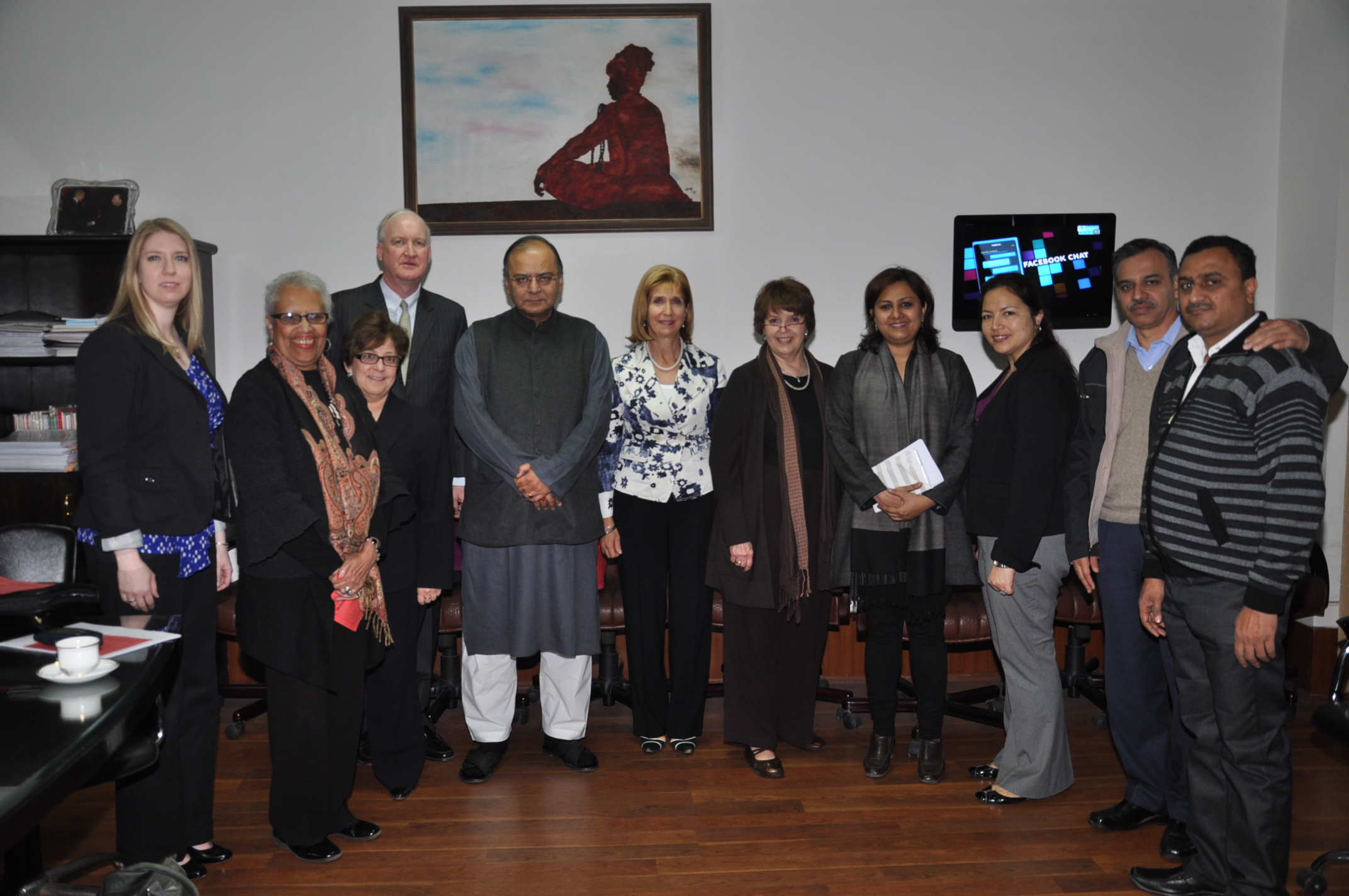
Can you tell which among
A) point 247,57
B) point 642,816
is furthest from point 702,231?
point 642,816

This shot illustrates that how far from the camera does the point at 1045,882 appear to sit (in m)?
2.43

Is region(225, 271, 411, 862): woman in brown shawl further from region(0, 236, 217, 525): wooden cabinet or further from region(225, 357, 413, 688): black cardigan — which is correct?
region(0, 236, 217, 525): wooden cabinet

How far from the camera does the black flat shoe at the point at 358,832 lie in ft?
8.80

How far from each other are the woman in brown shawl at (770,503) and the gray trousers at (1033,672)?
1.82 ft

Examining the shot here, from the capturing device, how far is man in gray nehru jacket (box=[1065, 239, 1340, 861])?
2602 mm

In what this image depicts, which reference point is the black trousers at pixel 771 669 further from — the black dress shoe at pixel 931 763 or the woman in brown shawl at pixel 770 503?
the black dress shoe at pixel 931 763

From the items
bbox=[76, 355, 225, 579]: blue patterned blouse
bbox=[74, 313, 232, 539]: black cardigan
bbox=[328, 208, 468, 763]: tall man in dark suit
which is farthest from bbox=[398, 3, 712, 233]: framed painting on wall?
bbox=[74, 313, 232, 539]: black cardigan

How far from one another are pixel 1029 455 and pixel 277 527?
2.03m

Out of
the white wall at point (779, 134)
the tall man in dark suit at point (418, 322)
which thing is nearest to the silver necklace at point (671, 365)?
the tall man in dark suit at point (418, 322)

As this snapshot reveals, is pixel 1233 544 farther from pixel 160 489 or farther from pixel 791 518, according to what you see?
pixel 160 489

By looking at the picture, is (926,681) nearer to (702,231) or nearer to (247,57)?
(702,231)

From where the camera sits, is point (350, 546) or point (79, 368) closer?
point (79, 368)

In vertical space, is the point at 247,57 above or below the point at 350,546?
above

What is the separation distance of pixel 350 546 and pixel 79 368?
76 cm
